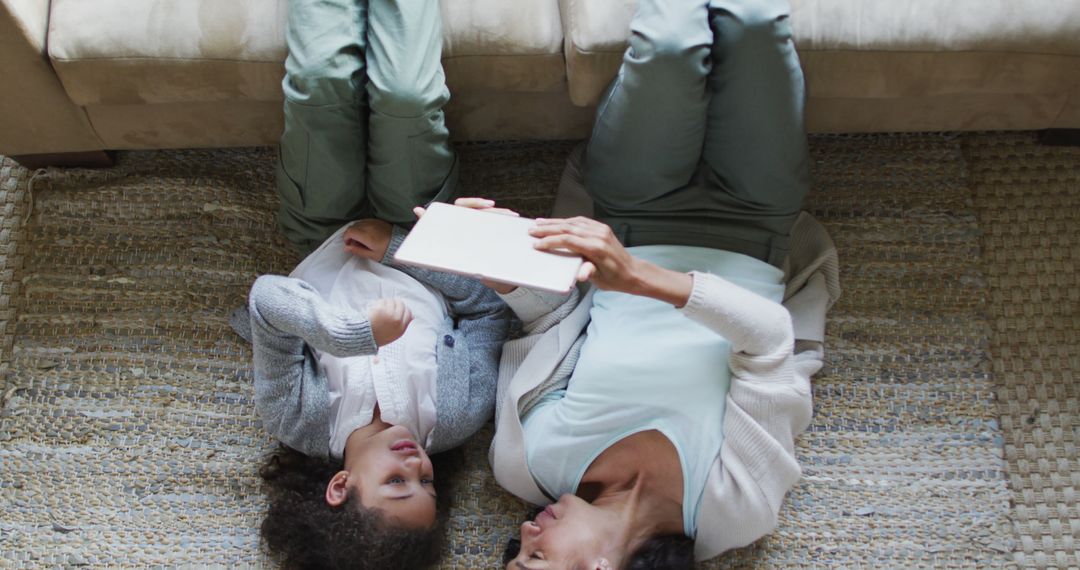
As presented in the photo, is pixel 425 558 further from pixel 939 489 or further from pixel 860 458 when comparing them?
pixel 939 489

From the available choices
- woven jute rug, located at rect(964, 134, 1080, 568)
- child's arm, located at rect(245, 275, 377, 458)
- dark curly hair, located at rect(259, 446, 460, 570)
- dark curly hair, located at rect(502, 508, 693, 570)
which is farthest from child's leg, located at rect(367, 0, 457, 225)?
woven jute rug, located at rect(964, 134, 1080, 568)

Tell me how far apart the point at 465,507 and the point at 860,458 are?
0.62 metres

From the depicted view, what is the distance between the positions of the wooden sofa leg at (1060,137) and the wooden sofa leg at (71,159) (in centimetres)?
156

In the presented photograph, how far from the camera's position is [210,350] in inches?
63.6

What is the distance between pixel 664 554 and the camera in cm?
134

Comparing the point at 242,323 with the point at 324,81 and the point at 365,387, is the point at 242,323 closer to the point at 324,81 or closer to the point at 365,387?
the point at 365,387

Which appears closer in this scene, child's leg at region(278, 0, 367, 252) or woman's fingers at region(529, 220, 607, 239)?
woman's fingers at region(529, 220, 607, 239)

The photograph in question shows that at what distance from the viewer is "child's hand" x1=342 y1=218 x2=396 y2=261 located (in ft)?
4.89

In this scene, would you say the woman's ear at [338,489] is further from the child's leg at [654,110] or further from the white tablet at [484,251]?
the child's leg at [654,110]

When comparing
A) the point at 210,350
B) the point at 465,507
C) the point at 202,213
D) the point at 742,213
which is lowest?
the point at 465,507

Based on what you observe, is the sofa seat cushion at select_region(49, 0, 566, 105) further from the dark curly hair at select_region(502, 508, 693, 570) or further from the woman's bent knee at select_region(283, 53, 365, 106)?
the dark curly hair at select_region(502, 508, 693, 570)

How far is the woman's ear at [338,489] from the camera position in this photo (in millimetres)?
1347

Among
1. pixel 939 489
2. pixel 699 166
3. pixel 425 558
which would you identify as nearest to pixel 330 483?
pixel 425 558

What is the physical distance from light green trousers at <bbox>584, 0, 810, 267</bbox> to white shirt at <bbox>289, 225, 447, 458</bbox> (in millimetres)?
319
